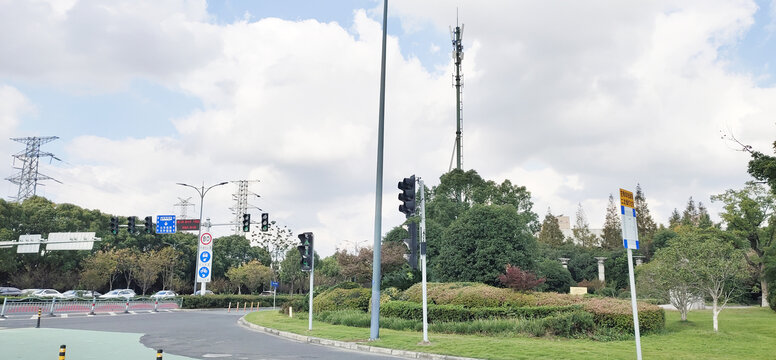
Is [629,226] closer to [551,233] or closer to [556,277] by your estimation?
[556,277]

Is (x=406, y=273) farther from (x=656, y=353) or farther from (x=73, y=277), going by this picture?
(x=73, y=277)

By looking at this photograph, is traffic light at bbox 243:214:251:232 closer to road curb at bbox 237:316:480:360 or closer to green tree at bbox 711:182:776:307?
road curb at bbox 237:316:480:360

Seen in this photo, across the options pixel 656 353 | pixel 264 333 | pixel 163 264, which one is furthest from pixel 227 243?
pixel 656 353

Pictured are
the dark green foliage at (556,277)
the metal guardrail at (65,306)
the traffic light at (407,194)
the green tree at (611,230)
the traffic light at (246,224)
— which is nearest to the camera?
the traffic light at (407,194)

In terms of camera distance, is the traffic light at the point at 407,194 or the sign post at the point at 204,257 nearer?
the traffic light at the point at 407,194

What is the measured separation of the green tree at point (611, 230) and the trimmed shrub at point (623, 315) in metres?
73.3

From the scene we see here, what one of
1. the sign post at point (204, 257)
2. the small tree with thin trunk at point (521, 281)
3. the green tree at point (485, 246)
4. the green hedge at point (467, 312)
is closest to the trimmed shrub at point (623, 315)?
the green hedge at point (467, 312)

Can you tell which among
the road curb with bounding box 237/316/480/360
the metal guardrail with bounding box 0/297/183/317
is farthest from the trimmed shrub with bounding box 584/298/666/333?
the metal guardrail with bounding box 0/297/183/317

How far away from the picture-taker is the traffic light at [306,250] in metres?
19.5

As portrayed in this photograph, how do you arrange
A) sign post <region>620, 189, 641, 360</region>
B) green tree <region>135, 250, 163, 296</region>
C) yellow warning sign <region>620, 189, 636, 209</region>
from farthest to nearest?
green tree <region>135, 250, 163, 296</region>, yellow warning sign <region>620, 189, 636, 209</region>, sign post <region>620, 189, 641, 360</region>

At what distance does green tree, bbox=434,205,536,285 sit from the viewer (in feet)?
111

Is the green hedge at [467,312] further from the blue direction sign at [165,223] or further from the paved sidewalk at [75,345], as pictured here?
the blue direction sign at [165,223]

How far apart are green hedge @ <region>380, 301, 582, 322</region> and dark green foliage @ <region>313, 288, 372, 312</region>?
4.83 metres

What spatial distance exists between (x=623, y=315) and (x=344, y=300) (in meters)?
13.9
